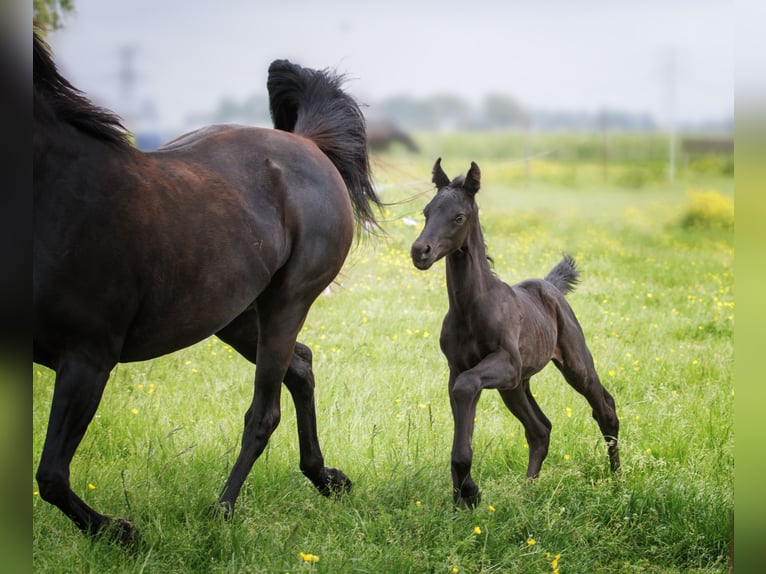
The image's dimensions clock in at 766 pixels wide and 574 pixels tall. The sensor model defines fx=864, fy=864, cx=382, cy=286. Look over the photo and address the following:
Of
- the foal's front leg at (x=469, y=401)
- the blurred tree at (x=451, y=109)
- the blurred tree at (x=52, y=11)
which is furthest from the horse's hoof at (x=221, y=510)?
the blurred tree at (x=451, y=109)

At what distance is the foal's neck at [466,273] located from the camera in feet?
12.5

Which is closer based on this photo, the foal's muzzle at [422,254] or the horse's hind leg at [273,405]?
the foal's muzzle at [422,254]

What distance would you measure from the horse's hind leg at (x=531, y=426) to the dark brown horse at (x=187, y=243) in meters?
0.89

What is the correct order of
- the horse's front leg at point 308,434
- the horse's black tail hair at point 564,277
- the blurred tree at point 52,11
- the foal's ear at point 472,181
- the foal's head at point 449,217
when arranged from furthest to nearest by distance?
the blurred tree at point 52,11 < the horse's black tail hair at point 564,277 < the horse's front leg at point 308,434 < the foal's ear at point 472,181 < the foal's head at point 449,217

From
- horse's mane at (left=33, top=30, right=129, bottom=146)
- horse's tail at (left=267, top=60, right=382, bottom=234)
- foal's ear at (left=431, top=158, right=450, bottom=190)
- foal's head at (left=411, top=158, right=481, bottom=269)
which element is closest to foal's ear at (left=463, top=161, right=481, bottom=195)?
foal's head at (left=411, top=158, right=481, bottom=269)

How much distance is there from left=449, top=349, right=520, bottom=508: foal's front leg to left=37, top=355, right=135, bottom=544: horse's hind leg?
1.44m

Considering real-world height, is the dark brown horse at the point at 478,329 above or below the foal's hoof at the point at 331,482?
above

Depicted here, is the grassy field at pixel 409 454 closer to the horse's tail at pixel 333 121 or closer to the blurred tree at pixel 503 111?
the horse's tail at pixel 333 121

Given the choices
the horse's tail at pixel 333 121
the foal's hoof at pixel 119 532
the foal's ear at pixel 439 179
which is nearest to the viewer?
the foal's hoof at pixel 119 532

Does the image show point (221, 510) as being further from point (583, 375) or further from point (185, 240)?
point (583, 375)

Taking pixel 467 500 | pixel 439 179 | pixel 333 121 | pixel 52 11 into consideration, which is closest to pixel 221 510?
pixel 467 500

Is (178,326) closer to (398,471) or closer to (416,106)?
(398,471)

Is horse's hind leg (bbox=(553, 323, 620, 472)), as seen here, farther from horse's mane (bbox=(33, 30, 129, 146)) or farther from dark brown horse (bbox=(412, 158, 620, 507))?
horse's mane (bbox=(33, 30, 129, 146))
